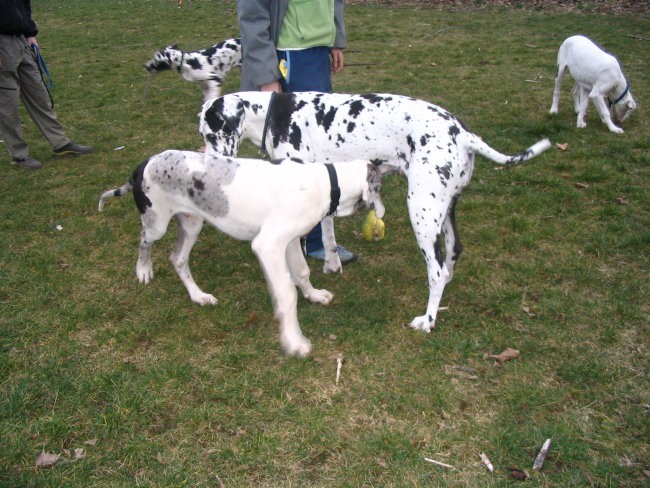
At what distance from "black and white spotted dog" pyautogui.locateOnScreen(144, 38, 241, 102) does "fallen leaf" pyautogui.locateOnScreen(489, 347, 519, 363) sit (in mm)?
5290

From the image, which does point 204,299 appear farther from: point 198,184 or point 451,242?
point 451,242

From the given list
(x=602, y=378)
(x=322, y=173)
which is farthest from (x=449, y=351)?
(x=322, y=173)

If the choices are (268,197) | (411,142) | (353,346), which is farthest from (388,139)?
(353,346)

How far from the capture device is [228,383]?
11.0 ft

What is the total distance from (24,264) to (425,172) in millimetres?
3596

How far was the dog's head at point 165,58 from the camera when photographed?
7.05 m

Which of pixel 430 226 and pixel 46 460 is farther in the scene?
pixel 430 226

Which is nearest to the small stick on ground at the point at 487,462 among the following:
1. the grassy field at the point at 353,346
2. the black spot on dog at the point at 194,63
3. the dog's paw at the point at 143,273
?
the grassy field at the point at 353,346

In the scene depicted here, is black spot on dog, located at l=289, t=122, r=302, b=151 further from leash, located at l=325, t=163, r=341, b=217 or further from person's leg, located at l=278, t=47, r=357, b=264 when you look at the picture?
person's leg, located at l=278, t=47, r=357, b=264

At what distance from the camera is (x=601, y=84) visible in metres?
6.95

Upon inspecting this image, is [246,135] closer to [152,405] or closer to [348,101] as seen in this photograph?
[348,101]

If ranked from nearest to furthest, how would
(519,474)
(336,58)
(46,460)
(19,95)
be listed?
1. (519,474)
2. (46,460)
3. (336,58)
4. (19,95)

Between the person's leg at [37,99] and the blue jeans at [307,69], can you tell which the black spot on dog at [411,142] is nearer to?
the blue jeans at [307,69]

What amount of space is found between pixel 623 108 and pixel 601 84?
1.44 feet
